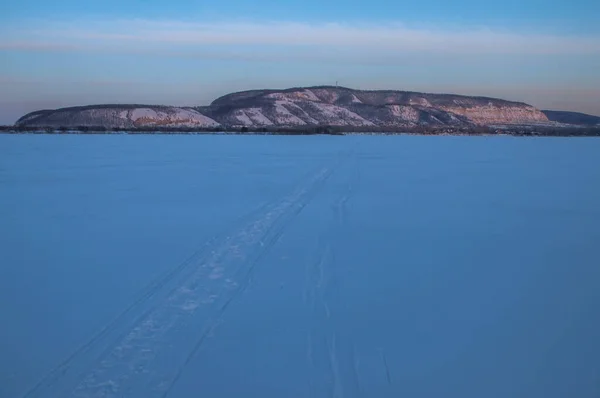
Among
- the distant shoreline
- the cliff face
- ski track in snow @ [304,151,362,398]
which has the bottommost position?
ski track in snow @ [304,151,362,398]

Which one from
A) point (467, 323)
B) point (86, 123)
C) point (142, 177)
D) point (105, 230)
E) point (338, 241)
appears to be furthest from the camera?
point (86, 123)

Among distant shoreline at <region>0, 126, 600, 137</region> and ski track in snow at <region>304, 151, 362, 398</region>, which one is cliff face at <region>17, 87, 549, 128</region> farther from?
ski track in snow at <region>304, 151, 362, 398</region>

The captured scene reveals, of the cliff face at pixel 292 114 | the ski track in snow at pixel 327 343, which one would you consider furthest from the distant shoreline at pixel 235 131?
the ski track in snow at pixel 327 343

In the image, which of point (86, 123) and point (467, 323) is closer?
point (467, 323)

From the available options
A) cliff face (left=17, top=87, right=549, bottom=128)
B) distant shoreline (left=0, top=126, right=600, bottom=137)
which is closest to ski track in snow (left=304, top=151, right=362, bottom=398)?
distant shoreline (left=0, top=126, right=600, bottom=137)

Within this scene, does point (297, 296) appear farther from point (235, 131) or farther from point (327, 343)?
point (235, 131)

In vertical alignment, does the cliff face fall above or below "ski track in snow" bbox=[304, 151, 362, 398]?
above

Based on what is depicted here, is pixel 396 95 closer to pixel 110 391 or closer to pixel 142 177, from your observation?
pixel 142 177

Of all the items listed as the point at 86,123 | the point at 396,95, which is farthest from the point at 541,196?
the point at 396,95
